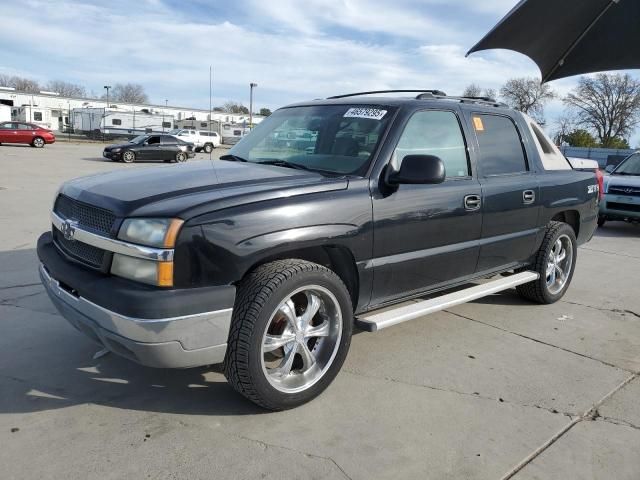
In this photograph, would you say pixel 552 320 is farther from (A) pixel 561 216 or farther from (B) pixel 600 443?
(B) pixel 600 443

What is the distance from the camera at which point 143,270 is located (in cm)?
268

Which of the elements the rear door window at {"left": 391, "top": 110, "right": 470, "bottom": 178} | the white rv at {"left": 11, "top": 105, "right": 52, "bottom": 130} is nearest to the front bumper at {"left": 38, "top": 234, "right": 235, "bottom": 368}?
the rear door window at {"left": 391, "top": 110, "right": 470, "bottom": 178}

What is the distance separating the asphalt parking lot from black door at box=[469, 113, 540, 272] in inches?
26.1

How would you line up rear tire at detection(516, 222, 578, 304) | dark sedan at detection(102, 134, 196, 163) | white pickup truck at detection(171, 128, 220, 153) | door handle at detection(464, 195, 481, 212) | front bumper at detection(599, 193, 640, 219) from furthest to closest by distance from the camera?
white pickup truck at detection(171, 128, 220, 153) < dark sedan at detection(102, 134, 196, 163) < front bumper at detection(599, 193, 640, 219) < rear tire at detection(516, 222, 578, 304) < door handle at detection(464, 195, 481, 212)

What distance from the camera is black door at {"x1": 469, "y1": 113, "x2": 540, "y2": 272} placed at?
4.23 meters

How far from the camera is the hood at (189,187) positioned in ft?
9.10

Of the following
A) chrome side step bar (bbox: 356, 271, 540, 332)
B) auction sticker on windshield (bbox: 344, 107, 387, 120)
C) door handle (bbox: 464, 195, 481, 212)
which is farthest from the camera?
door handle (bbox: 464, 195, 481, 212)

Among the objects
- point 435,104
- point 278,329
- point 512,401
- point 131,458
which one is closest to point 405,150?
point 435,104

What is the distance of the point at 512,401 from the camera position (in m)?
3.32

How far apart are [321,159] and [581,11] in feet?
28.7

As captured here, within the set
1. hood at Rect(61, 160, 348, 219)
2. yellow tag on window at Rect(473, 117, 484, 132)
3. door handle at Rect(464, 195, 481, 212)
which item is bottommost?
door handle at Rect(464, 195, 481, 212)

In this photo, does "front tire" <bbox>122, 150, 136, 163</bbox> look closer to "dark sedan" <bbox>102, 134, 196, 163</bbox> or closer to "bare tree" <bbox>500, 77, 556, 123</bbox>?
"dark sedan" <bbox>102, 134, 196, 163</bbox>

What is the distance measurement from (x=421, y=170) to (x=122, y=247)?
176 centimetres

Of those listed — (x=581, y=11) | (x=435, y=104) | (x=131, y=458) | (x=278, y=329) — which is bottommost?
(x=131, y=458)
